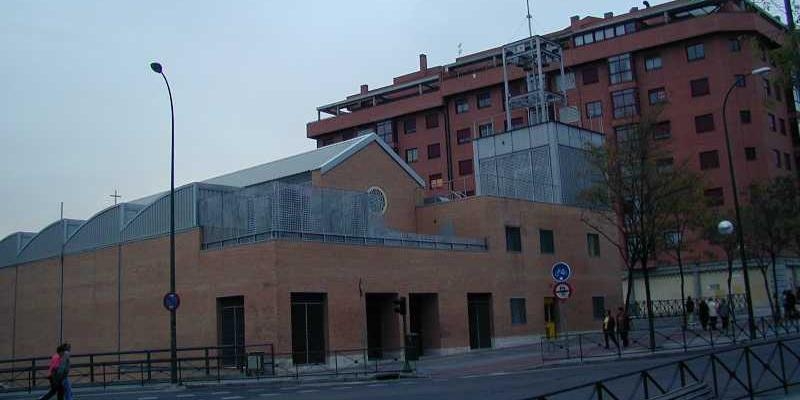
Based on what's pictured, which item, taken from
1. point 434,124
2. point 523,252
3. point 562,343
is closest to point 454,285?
point 523,252

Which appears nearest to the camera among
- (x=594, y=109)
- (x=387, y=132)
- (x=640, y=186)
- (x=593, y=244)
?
(x=640, y=186)

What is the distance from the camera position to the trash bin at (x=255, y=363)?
93.8 feet

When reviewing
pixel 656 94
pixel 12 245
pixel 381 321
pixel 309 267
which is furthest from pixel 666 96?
pixel 12 245

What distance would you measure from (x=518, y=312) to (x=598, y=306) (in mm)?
7581

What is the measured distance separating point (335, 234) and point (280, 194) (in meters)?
3.13

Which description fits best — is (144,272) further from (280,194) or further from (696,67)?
(696,67)

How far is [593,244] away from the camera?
4809 centimetres

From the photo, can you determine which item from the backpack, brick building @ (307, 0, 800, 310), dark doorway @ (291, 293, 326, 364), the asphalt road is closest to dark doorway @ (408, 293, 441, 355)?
dark doorway @ (291, 293, 326, 364)

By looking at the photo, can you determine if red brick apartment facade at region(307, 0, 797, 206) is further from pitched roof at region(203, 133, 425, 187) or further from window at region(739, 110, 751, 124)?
pitched roof at region(203, 133, 425, 187)

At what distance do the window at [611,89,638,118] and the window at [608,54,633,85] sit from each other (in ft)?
3.26

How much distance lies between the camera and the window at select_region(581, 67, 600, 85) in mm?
69125

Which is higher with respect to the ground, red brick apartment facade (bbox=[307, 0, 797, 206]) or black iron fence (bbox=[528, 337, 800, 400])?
red brick apartment facade (bbox=[307, 0, 797, 206])

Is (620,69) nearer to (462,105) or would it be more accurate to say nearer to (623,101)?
(623,101)

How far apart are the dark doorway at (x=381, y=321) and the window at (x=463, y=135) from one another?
4149 centimetres
